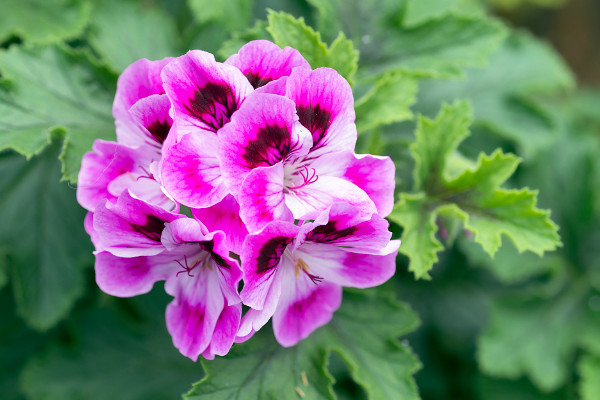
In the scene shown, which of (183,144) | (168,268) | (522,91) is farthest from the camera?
(522,91)

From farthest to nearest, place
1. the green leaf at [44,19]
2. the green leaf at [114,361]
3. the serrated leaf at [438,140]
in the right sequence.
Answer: the green leaf at [114,361] → the green leaf at [44,19] → the serrated leaf at [438,140]

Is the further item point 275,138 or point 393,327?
point 393,327

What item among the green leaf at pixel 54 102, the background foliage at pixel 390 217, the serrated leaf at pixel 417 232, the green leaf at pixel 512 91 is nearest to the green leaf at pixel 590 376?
the background foliage at pixel 390 217

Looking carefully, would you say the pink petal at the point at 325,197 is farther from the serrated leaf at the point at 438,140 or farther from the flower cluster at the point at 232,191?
the serrated leaf at the point at 438,140

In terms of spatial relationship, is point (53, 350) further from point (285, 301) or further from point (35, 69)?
point (285, 301)

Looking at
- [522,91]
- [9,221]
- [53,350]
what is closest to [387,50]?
[522,91]

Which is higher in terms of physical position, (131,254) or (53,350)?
(131,254)

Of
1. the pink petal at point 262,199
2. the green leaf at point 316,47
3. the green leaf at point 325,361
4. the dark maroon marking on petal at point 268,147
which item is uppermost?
the green leaf at point 316,47
